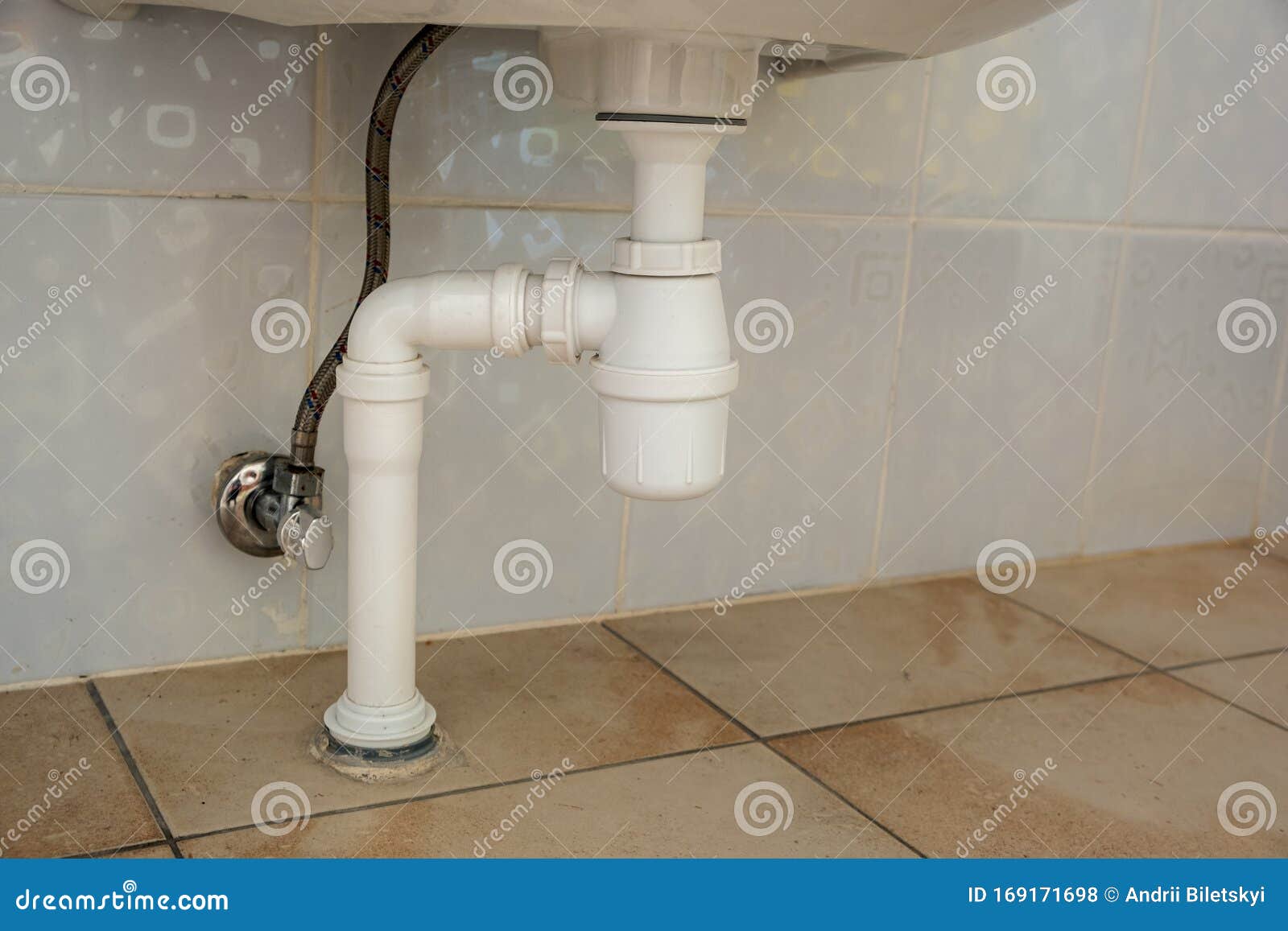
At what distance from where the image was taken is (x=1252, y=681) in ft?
3.85

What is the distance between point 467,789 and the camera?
0.89 meters

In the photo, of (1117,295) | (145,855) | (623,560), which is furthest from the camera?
(1117,295)

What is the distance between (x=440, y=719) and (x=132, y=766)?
0.22m

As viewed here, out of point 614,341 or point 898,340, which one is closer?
point 614,341

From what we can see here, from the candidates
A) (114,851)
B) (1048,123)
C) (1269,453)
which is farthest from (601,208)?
(1269,453)

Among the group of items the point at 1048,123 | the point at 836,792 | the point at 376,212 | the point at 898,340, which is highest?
the point at 1048,123

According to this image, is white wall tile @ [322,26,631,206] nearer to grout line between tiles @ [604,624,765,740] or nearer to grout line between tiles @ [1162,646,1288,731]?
grout line between tiles @ [604,624,765,740]

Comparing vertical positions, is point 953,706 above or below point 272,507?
below

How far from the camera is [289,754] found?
918mm

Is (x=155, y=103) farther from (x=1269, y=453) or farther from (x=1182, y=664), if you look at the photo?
(x=1269, y=453)

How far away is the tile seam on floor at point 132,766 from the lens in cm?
80

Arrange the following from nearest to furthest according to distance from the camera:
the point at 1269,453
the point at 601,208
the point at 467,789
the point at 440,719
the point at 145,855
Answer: the point at 145,855 → the point at 467,789 → the point at 440,719 → the point at 601,208 → the point at 1269,453

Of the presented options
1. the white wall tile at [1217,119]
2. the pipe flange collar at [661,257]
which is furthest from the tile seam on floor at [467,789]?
the white wall tile at [1217,119]

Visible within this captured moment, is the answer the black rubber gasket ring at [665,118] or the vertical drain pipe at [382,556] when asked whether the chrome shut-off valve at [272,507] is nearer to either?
the vertical drain pipe at [382,556]
